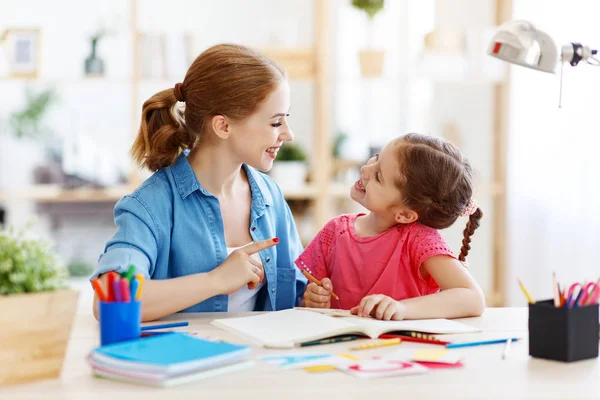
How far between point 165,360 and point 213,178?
32.5 inches

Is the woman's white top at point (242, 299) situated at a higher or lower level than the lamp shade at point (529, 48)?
lower

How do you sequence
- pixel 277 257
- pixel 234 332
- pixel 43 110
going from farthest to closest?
pixel 43 110 < pixel 277 257 < pixel 234 332

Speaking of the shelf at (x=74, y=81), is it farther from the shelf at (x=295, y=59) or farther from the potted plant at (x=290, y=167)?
the potted plant at (x=290, y=167)

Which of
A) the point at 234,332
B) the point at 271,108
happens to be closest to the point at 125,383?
the point at 234,332

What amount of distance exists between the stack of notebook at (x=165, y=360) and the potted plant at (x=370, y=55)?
116 inches

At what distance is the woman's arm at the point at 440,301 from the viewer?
5.12 ft

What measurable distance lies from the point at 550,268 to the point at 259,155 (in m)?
2.16

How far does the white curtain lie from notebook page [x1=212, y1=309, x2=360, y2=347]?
2075 millimetres

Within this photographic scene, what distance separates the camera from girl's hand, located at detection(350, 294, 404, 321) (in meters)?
1.54

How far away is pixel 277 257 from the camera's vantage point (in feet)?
6.64

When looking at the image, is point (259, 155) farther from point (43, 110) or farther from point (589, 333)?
point (43, 110)

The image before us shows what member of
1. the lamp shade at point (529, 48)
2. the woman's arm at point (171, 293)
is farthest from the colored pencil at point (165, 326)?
the lamp shade at point (529, 48)

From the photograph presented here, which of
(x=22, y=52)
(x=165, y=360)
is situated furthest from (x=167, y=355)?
(x=22, y=52)

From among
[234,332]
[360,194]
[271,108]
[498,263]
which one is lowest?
[498,263]
